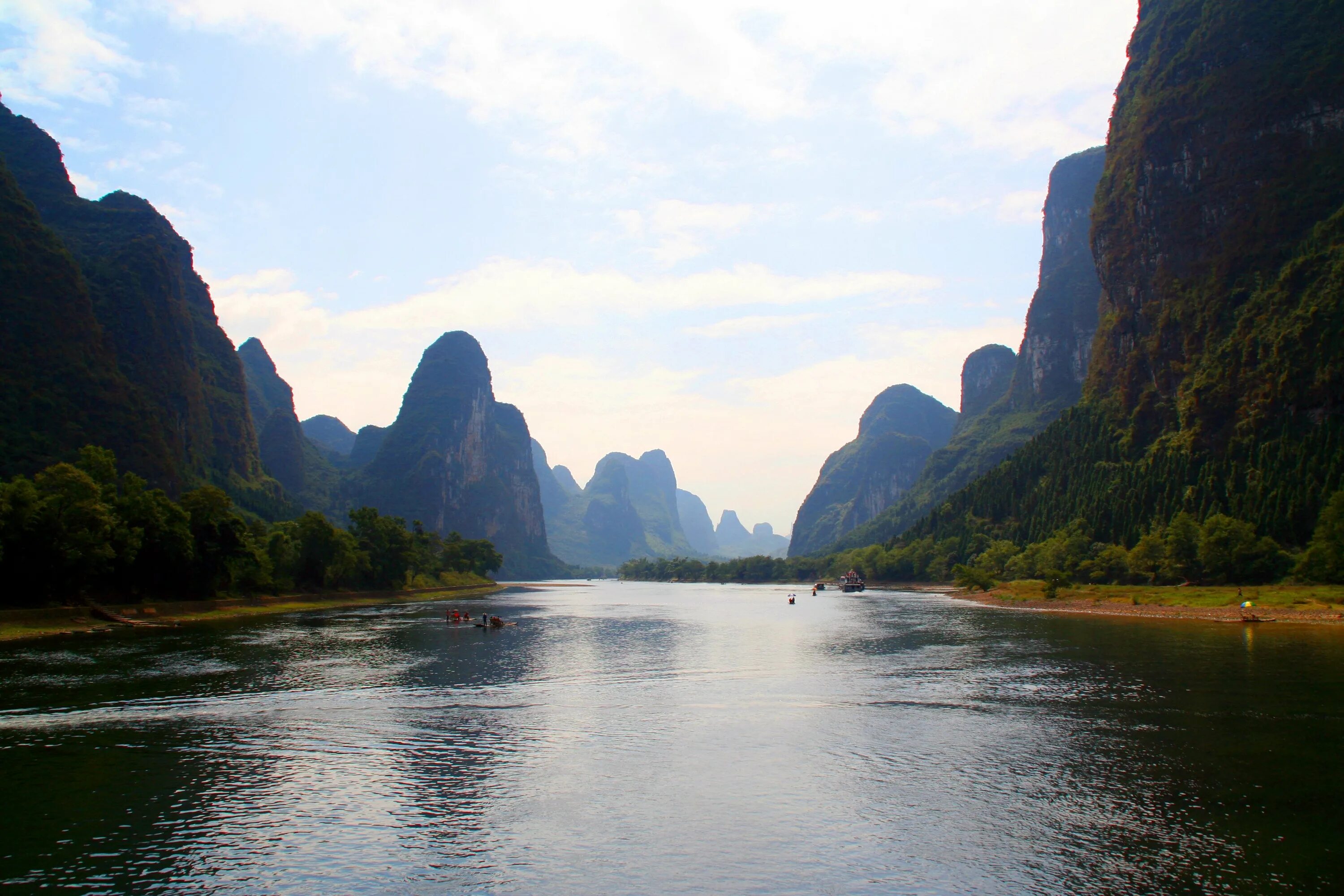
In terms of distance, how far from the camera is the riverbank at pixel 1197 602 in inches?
3041

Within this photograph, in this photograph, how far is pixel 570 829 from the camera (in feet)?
74.3

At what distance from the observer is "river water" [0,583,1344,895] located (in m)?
19.5

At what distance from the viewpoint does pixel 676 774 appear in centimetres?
2812

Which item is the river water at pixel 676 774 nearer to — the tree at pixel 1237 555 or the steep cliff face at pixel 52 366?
the tree at pixel 1237 555

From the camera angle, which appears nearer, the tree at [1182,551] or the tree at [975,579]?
the tree at [1182,551]

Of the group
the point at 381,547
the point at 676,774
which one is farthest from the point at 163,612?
the point at 676,774

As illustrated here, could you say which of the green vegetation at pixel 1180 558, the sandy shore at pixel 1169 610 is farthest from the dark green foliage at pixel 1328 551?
the sandy shore at pixel 1169 610

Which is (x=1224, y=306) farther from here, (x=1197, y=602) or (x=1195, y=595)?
(x=1197, y=602)

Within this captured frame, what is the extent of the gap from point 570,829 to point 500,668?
34416 mm

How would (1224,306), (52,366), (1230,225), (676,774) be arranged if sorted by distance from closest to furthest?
(676,774) → (52,366) → (1224,306) → (1230,225)

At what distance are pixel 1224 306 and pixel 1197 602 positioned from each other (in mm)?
88101

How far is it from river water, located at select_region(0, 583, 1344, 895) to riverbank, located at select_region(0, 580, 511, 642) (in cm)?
1604

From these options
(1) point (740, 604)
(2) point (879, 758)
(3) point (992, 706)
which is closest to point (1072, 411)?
(1) point (740, 604)

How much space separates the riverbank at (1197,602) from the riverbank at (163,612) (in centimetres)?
9978
